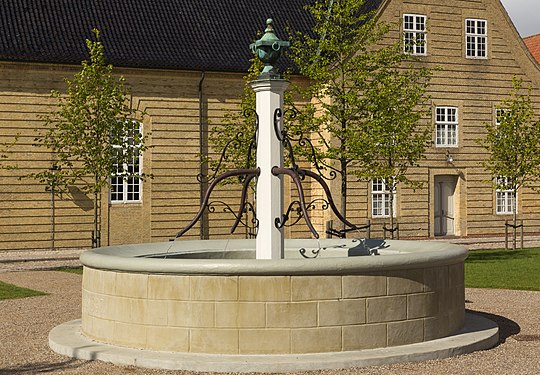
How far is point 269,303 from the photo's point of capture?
→ 32.7ft

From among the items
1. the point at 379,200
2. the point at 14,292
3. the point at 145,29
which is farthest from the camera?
the point at 379,200

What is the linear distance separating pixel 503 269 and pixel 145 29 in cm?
1775

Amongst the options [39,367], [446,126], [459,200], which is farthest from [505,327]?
[446,126]

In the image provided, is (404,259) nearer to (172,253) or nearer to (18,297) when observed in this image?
(172,253)

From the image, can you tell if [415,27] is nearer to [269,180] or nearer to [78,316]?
[78,316]

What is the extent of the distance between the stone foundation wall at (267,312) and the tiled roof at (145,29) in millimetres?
21649

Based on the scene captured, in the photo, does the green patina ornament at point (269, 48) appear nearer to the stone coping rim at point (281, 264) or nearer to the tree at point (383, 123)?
the stone coping rim at point (281, 264)

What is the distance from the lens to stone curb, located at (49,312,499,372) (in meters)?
9.56

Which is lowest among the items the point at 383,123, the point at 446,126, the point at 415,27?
the point at 383,123

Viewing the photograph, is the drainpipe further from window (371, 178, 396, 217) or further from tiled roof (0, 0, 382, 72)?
window (371, 178, 396, 217)

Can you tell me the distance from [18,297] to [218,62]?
17.5m

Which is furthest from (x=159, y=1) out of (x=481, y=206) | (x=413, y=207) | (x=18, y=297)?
(x=18, y=297)

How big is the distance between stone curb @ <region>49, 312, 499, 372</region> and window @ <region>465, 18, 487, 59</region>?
2782 centimetres

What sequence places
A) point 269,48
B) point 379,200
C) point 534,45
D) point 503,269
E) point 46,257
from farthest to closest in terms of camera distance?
point 534,45 < point 379,200 < point 46,257 < point 503,269 < point 269,48
